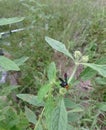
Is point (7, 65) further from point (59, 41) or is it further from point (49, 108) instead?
point (59, 41)

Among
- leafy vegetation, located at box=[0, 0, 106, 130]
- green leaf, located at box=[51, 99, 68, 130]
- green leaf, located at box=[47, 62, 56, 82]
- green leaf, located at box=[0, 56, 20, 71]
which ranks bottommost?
leafy vegetation, located at box=[0, 0, 106, 130]

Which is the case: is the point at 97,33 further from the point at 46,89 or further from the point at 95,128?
the point at 46,89

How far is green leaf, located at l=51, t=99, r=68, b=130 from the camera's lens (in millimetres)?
826

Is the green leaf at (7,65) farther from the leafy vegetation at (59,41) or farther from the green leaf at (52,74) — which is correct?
the leafy vegetation at (59,41)

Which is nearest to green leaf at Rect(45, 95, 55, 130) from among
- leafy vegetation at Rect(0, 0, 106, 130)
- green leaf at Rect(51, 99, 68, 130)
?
green leaf at Rect(51, 99, 68, 130)

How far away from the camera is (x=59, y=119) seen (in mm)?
830

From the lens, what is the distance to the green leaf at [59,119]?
0.83m

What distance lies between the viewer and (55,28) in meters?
2.99

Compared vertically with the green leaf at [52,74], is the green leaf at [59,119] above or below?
below

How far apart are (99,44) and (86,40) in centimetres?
12

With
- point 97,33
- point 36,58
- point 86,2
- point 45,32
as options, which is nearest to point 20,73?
point 36,58

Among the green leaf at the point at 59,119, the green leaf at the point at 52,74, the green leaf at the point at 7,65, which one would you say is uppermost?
the green leaf at the point at 7,65

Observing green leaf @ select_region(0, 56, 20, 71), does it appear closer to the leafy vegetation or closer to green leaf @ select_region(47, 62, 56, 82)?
green leaf @ select_region(47, 62, 56, 82)

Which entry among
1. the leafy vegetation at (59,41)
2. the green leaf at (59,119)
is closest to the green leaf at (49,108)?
the green leaf at (59,119)
